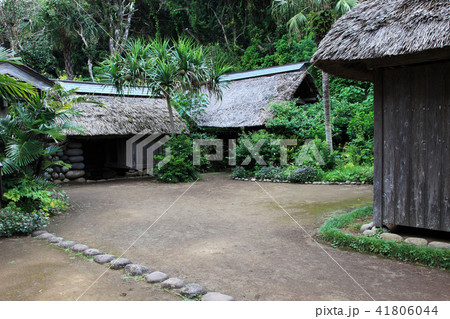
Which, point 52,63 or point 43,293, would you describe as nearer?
point 43,293

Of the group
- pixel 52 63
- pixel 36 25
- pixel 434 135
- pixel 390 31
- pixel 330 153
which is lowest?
pixel 330 153

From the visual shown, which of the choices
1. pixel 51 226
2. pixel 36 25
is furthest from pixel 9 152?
pixel 36 25

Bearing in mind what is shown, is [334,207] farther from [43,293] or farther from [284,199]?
[43,293]

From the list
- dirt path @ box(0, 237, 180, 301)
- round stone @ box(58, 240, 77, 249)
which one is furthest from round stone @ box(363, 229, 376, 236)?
round stone @ box(58, 240, 77, 249)

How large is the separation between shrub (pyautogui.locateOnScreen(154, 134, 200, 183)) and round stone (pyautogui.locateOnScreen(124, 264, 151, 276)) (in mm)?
7750

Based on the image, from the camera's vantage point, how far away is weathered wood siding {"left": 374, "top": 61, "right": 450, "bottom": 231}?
473cm

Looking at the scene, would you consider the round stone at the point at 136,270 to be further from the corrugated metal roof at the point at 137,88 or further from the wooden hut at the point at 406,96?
the corrugated metal roof at the point at 137,88

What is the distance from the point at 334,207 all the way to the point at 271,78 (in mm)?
9124

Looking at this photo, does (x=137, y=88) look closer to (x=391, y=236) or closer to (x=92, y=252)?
(x=92, y=252)

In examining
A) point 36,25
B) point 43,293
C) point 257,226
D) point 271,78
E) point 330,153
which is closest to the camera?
point 43,293

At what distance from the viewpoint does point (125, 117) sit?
13148 millimetres

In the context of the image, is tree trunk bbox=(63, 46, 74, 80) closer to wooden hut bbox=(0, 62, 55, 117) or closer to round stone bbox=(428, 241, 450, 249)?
wooden hut bbox=(0, 62, 55, 117)

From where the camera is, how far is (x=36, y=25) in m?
20.8

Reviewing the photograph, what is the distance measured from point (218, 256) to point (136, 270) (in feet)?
3.58
